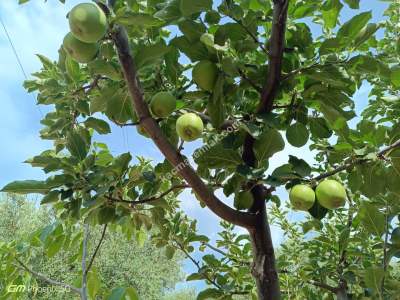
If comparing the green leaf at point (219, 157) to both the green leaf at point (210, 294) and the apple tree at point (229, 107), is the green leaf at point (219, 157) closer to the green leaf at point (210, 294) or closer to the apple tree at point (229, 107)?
the apple tree at point (229, 107)

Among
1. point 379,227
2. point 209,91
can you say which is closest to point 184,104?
point 209,91

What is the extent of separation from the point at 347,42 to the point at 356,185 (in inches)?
22.4

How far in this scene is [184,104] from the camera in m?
1.76

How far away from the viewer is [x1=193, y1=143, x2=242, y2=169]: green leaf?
1580 mm

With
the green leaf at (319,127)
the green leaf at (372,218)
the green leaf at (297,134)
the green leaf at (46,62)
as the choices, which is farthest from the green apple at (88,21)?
the green leaf at (372,218)

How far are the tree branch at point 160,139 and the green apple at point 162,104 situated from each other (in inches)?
3.3

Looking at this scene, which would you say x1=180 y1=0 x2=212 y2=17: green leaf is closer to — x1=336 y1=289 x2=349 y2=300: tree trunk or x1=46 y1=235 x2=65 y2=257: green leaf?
x1=46 y1=235 x2=65 y2=257: green leaf

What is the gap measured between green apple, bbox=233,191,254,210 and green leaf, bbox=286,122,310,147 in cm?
33

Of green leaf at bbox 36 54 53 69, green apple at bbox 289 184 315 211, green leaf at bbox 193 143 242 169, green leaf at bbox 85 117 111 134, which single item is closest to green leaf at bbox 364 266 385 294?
green apple at bbox 289 184 315 211

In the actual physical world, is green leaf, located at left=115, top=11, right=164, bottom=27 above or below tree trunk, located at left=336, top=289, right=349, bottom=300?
above

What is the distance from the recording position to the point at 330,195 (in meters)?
1.50

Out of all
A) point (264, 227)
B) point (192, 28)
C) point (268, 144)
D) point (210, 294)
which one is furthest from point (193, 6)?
point (210, 294)

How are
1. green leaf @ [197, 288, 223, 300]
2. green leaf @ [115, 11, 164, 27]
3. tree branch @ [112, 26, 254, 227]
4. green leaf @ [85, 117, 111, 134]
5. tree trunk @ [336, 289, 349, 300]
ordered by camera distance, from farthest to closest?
1. tree trunk @ [336, 289, 349, 300]
2. green leaf @ [197, 288, 223, 300]
3. green leaf @ [85, 117, 111, 134]
4. tree branch @ [112, 26, 254, 227]
5. green leaf @ [115, 11, 164, 27]

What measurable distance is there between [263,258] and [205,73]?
0.84 meters
